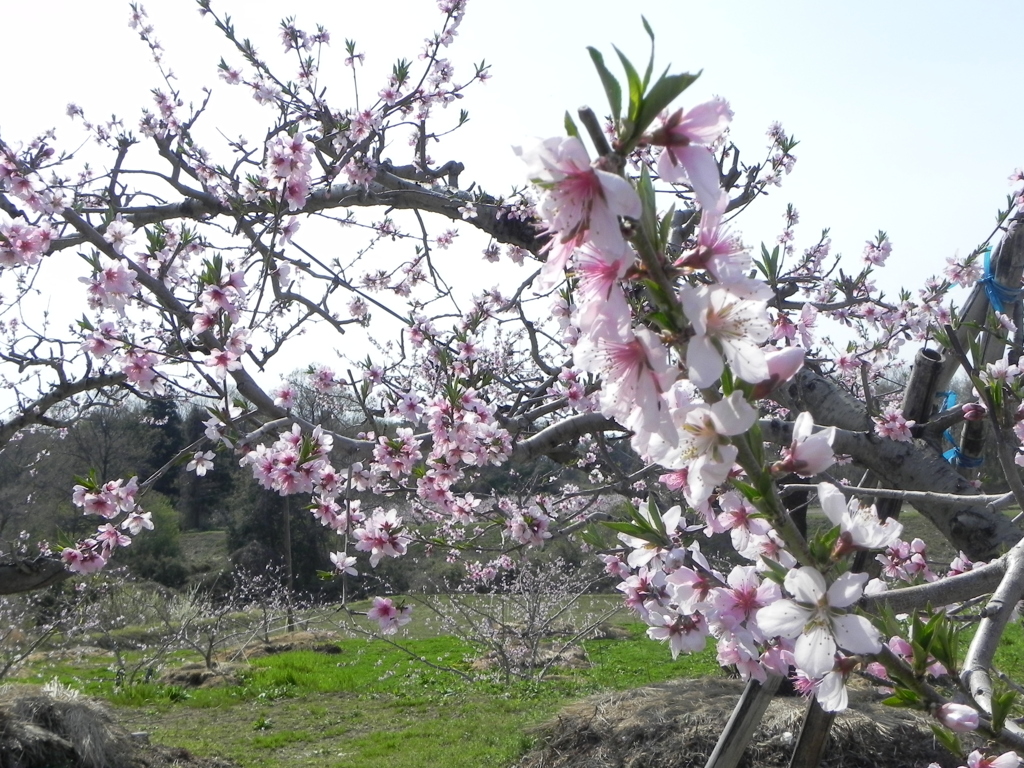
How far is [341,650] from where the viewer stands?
507 inches

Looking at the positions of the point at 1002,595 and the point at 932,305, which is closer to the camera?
the point at 1002,595

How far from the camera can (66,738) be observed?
5672 millimetres

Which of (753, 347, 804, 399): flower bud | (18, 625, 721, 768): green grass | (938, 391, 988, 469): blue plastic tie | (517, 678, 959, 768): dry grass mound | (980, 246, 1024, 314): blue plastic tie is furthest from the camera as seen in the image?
(18, 625, 721, 768): green grass

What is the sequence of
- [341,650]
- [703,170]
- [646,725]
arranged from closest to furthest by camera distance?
[703,170] < [646,725] < [341,650]

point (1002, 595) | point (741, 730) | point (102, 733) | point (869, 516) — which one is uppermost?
point (869, 516)

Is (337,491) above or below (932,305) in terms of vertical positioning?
below

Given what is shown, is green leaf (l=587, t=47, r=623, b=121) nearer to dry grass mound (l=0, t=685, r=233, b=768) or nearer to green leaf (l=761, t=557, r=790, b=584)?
green leaf (l=761, t=557, r=790, b=584)

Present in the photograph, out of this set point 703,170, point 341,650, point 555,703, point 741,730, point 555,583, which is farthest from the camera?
point 341,650

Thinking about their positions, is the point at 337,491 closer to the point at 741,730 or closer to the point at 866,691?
the point at 741,730

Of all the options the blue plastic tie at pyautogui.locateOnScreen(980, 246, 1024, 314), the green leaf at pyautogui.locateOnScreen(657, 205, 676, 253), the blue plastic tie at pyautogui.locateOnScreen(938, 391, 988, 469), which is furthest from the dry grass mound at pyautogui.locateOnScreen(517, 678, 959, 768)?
the green leaf at pyautogui.locateOnScreen(657, 205, 676, 253)

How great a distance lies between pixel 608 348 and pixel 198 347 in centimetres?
270

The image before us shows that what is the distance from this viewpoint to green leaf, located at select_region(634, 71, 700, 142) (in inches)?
28.1

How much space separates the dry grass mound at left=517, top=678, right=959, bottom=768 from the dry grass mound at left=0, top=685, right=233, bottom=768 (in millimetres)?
3025

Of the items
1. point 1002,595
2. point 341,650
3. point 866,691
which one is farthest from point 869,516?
point 341,650
